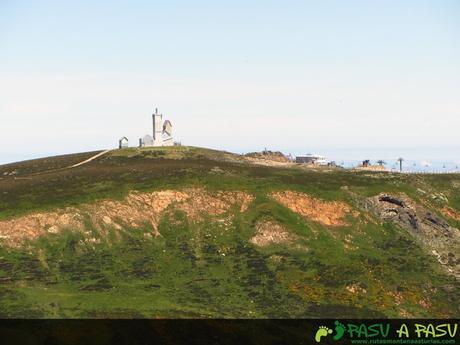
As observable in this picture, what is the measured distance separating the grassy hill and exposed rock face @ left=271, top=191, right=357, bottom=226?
0.26 m

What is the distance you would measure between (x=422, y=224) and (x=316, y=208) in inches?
794

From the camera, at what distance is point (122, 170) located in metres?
128

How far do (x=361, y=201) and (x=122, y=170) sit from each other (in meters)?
50.5

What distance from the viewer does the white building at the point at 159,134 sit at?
155 meters

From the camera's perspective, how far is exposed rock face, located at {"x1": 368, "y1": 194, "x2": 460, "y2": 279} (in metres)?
107

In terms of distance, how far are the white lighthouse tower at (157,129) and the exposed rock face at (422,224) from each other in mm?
62368

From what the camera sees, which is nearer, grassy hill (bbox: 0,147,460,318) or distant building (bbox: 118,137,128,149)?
grassy hill (bbox: 0,147,460,318)
